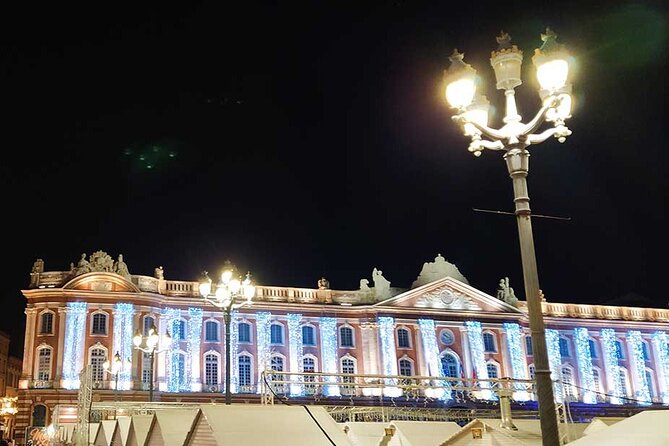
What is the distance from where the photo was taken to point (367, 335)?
2108 inches

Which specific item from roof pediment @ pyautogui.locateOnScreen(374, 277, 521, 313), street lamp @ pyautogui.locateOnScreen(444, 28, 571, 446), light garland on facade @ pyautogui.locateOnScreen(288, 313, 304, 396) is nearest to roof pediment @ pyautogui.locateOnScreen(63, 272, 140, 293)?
light garland on facade @ pyautogui.locateOnScreen(288, 313, 304, 396)

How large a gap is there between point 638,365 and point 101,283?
41.0 meters

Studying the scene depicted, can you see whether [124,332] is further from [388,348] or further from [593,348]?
[593,348]

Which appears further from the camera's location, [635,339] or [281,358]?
[635,339]

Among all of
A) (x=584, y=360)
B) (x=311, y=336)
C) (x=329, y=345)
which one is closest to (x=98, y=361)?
(x=311, y=336)

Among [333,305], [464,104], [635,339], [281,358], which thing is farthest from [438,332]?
[464,104]

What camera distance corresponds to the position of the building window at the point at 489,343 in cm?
5588

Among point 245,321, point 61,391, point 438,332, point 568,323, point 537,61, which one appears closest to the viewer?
point 537,61

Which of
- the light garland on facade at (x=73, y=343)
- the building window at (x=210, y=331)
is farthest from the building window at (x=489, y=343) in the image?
the light garland on facade at (x=73, y=343)

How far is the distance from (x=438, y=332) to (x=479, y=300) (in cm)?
411

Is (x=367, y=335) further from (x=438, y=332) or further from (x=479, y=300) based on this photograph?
(x=479, y=300)

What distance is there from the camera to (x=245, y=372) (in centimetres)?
5062

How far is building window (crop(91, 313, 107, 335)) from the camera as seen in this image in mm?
47000

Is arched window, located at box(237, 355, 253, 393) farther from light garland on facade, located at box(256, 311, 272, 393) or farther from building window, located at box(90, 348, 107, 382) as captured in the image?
building window, located at box(90, 348, 107, 382)
